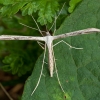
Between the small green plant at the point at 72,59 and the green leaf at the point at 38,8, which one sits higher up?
the green leaf at the point at 38,8

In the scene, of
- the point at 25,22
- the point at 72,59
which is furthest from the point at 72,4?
the point at 25,22

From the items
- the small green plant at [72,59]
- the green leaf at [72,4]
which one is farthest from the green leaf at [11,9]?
the green leaf at [72,4]

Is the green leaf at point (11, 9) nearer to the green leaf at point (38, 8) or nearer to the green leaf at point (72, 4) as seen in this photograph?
the green leaf at point (38, 8)

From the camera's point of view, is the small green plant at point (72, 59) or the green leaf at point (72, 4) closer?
the small green plant at point (72, 59)

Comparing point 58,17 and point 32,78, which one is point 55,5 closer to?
point 58,17

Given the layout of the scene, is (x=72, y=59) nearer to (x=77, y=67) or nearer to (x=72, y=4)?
(x=77, y=67)

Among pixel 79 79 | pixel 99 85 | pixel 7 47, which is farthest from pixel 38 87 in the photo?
pixel 7 47

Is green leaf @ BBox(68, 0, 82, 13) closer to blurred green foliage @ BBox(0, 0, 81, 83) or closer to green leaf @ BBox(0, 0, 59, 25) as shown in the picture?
blurred green foliage @ BBox(0, 0, 81, 83)

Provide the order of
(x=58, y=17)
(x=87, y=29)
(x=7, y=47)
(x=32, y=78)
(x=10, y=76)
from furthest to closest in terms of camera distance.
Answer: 1. (x=10, y=76)
2. (x=7, y=47)
3. (x=58, y=17)
4. (x=32, y=78)
5. (x=87, y=29)

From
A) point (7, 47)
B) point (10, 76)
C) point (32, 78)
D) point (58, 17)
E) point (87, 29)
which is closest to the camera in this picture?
point (87, 29)
